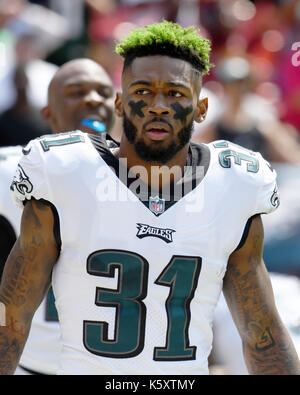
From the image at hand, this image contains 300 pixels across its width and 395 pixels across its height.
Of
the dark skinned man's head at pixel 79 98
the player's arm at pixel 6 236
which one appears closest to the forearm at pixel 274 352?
the player's arm at pixel 6 236

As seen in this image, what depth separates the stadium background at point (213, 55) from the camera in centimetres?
668

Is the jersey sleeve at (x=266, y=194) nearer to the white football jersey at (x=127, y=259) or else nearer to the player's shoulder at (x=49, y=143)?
the white football jersey at (x=127, y=259)

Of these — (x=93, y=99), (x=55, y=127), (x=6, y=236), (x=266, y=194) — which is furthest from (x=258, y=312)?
(x=55, y=127)

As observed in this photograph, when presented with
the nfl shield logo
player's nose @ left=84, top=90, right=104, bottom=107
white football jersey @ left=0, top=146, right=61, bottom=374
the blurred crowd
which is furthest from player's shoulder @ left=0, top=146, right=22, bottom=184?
the blurred crowd

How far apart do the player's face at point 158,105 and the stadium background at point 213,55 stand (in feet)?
8.62

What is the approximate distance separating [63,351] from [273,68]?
5.38 m

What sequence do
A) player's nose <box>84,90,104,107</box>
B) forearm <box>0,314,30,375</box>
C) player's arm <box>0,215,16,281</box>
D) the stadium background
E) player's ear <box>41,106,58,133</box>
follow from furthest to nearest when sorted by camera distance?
the stadium background < player's ear <box>41,106,58,133</box> < player's nose <box>84,90,104,107</box> < player's arm <box>0,215,16,281</box> < forearm <box>0,314,30,375</box>

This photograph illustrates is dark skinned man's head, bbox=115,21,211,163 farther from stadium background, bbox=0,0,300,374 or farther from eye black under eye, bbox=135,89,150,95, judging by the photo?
stadium background, bbox=0,0,300,374

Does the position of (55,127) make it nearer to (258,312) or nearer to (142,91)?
(142,91)

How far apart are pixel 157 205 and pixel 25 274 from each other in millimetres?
526

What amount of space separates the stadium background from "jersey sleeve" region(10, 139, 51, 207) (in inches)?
114

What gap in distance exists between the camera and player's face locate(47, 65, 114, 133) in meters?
4.23

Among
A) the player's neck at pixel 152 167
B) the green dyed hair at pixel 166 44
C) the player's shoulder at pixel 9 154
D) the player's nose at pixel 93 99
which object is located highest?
the player's nose at pixel 93 99

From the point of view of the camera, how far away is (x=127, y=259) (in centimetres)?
279
